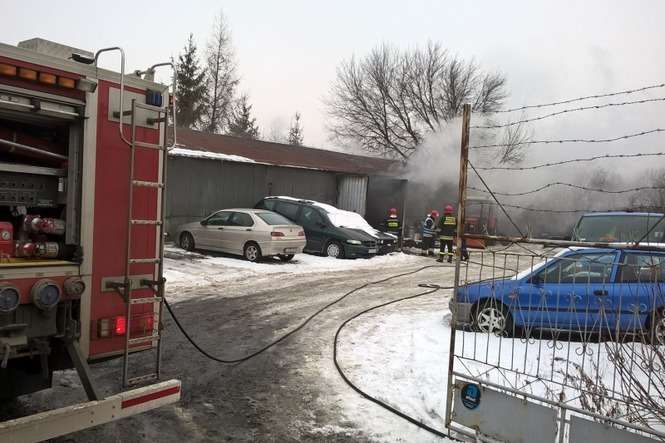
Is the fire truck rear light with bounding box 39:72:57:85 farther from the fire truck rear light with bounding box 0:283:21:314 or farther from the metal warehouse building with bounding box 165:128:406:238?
the metal warehouse building with bounding box 165:128:406:238

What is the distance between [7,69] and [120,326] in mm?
1900

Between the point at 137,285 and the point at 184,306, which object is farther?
the point at 184,306

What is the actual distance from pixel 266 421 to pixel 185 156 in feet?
44.2

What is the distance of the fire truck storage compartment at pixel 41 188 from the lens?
3627 millimetres

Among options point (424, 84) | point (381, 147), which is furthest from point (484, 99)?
point (381, 147)

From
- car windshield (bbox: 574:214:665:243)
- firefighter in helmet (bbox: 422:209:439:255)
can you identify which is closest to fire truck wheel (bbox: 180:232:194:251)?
firefighter in helmet (bbox: 422:209:439:255)

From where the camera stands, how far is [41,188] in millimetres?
3791

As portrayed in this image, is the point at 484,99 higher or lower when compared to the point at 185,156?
higher

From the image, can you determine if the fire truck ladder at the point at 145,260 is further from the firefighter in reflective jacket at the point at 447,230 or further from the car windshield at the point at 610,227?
the firefighter in reflective jacket at the point at 447,230

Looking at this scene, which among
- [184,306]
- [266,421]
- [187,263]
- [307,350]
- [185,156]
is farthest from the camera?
[185,156]

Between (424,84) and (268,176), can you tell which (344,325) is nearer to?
(268,176)

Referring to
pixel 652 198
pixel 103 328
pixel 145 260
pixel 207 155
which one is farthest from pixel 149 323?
pixel 207 155

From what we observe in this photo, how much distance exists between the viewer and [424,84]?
124 feet

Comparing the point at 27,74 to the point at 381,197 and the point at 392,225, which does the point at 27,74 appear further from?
the point at 381,197
